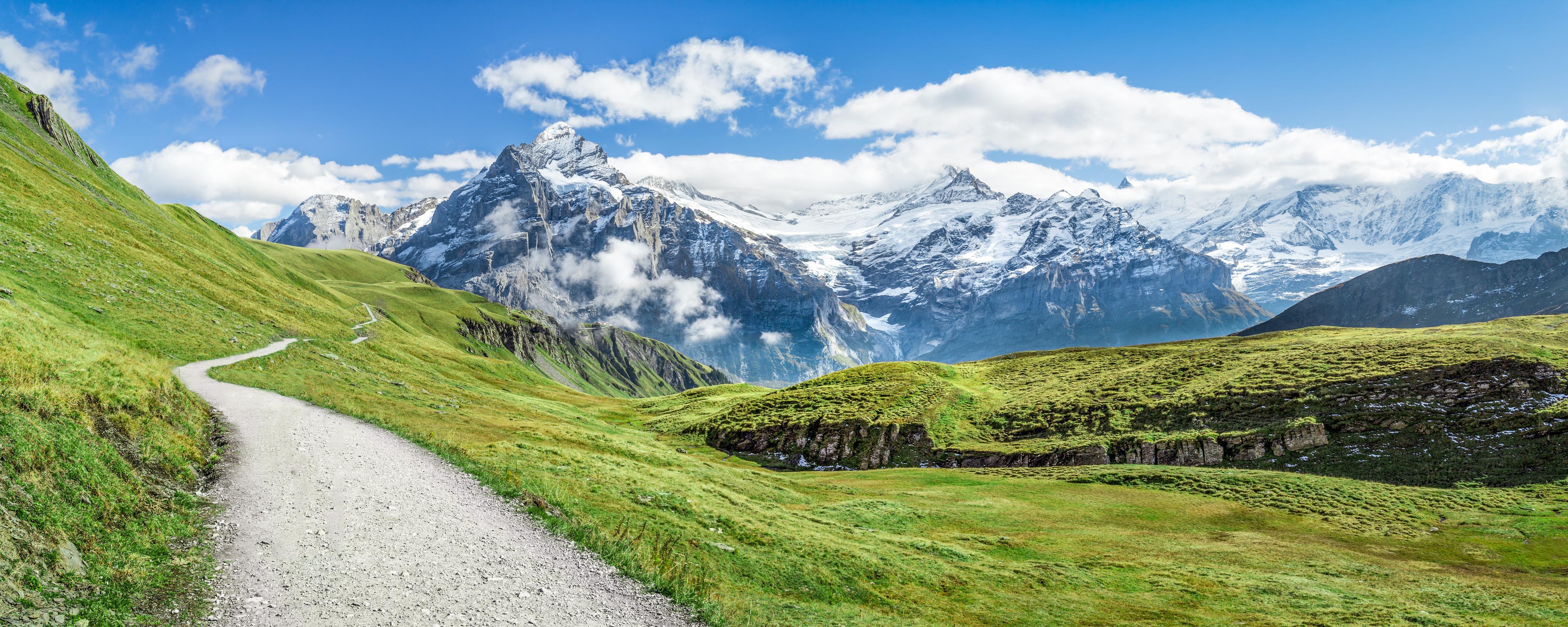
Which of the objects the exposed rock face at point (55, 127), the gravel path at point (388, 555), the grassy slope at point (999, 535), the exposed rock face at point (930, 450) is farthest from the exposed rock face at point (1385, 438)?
the exposed rock face at point (55, 127)

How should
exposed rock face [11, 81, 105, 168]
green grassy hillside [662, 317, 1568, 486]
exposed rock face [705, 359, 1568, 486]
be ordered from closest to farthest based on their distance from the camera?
exposed rock face [705, 359, 1568, 486]
green grassy hillside [662, 317, 1568, 486]
exposed rock face [11, 81, 105, 168]

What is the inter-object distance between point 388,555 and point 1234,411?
73.4m

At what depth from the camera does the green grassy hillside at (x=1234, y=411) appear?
181ft

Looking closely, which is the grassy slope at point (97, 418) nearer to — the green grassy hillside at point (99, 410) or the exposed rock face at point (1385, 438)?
the green grassy hillside at point (99, 410)

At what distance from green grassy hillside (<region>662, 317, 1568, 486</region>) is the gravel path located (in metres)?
55.3

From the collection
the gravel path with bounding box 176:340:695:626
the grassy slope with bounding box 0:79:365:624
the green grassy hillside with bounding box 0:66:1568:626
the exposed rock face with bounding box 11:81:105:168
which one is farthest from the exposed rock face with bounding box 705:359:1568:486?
the exposed rock face with bounding box 11:81:105:168

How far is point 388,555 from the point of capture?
52.7ft

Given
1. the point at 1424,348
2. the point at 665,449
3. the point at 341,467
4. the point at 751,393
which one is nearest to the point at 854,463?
the point at 665,449

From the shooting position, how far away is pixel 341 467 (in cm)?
2269

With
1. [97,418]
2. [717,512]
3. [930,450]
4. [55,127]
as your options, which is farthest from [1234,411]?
[55,127]

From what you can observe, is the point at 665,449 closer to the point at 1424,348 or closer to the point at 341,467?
the point at 341,467

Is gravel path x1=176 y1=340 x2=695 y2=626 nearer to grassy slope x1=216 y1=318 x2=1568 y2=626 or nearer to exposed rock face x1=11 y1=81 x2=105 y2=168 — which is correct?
grassy slope x1=216 y1=318 x2=1568 y2=626

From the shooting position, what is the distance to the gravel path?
1360 cm

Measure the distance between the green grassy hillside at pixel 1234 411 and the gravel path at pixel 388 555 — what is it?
55.3 m
